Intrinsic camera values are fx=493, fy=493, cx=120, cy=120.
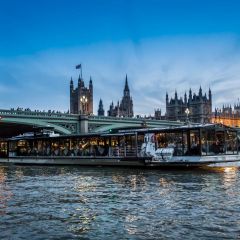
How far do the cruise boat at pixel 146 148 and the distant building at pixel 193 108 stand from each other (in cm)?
13842

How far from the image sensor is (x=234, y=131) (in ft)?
139

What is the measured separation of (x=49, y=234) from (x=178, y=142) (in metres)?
27.5

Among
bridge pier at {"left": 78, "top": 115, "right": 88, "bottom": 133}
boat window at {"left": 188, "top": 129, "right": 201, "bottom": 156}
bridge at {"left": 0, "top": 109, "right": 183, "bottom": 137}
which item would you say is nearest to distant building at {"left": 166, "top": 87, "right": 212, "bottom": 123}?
bridge at {"left": 0, "top": 109, "right": 183, "bottom": 137}

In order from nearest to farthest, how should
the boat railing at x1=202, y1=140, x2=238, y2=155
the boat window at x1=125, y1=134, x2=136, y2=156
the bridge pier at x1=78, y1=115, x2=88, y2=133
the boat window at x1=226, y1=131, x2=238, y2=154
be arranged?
the boat railing at x1=202, y1=140, x2=238, y2=155 → the boat window at x1=226, y1=131, x2=238, y2=154 → the boat window at x1=125, y1=134, x2=136, y2=156 → the bridge pier at x1=78, y1=115, x2=88, y2=133

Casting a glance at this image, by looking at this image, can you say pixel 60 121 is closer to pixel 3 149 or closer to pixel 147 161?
pixel 3 149

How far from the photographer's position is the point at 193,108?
192500 mm

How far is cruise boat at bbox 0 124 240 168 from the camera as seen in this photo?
128 feet

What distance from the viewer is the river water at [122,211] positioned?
13.8m

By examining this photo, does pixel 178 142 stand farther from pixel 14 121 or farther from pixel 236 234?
pixel 14 121

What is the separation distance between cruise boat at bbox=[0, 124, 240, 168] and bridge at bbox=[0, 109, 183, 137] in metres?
12.4

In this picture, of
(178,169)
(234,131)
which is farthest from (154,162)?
(234,131)

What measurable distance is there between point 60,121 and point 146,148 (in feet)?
107

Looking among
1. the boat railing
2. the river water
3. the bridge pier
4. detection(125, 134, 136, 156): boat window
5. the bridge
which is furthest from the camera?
the bridge pier

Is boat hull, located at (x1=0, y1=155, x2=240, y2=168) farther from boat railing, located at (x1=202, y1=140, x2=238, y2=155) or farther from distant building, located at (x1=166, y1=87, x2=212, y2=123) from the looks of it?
distant building, located at (x1=166, y1=87, x2=212, y2=123)
